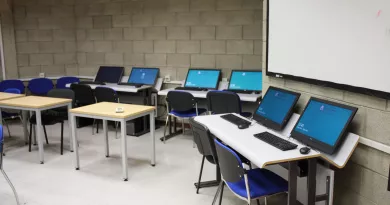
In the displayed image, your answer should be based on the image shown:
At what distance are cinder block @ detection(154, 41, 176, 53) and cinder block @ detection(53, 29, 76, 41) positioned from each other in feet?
5.91

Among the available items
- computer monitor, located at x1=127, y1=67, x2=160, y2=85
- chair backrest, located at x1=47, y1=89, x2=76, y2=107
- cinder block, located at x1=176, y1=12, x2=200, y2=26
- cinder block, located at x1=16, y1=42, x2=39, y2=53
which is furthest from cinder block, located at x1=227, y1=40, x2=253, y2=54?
cinder block, located at x1=16, y1=42, x2=39, y2=53

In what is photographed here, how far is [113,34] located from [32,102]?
2.42m

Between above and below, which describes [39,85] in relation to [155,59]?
below

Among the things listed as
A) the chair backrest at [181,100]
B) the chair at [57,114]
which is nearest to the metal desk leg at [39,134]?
the chair at [57,114]

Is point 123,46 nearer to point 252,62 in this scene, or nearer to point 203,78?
point 203,78

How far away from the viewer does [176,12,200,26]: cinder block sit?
5762mm

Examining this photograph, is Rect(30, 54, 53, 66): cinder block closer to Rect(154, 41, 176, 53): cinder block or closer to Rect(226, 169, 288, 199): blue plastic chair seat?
Rect(154, 41, 176, 53): cinder block

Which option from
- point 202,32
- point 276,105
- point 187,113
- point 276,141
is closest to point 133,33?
point 202,32

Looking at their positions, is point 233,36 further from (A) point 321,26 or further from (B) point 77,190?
(B) point 77,190

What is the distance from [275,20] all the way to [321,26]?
0.76 meters

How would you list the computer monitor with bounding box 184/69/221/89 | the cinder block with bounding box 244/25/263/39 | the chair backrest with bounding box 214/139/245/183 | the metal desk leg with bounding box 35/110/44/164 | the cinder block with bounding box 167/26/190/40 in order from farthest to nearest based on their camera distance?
the cinder block with bounding box 167/26/190/40 < the computer monitor with bounding box 184/69/221/89 < the cinder block with bounding box 244/25/263/39 < the metal desk leg with bounding box 35/110/44/164 < the chair backrest with bounding box 214/139/245/183

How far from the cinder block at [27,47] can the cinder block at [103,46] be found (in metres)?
1.10

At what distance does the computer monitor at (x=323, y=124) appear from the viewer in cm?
245

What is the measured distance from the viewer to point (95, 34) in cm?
665
